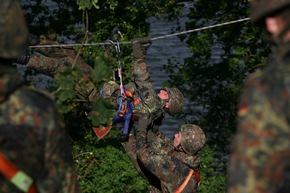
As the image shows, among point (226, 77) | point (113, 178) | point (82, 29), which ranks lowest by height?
point (113, 178)

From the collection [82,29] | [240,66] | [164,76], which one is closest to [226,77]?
[240,66]

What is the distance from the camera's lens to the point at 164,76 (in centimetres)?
1853

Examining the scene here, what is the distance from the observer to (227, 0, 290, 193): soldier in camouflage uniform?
400cm

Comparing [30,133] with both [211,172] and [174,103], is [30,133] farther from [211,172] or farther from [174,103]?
[211,172]

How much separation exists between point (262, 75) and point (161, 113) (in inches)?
201

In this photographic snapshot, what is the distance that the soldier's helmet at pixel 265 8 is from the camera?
4068mm

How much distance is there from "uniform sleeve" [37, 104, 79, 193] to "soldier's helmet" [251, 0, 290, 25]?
1112mm

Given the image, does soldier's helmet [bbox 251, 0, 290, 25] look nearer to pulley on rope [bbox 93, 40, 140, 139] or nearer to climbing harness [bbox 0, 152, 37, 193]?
climbing harness [bbox 0, 152, 37, 193]

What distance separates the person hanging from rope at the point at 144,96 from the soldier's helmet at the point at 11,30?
14.2ft

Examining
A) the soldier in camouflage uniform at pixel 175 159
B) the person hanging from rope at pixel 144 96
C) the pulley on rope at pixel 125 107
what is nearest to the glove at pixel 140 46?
the person hanging from rope at pixel 144 96

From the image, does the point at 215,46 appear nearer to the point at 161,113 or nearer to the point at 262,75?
the point at 161,113

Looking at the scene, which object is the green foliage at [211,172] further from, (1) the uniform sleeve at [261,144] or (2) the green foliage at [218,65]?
(1) the uniform sleeve at [261,144]

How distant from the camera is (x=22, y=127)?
174 inches

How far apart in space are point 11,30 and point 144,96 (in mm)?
4619
